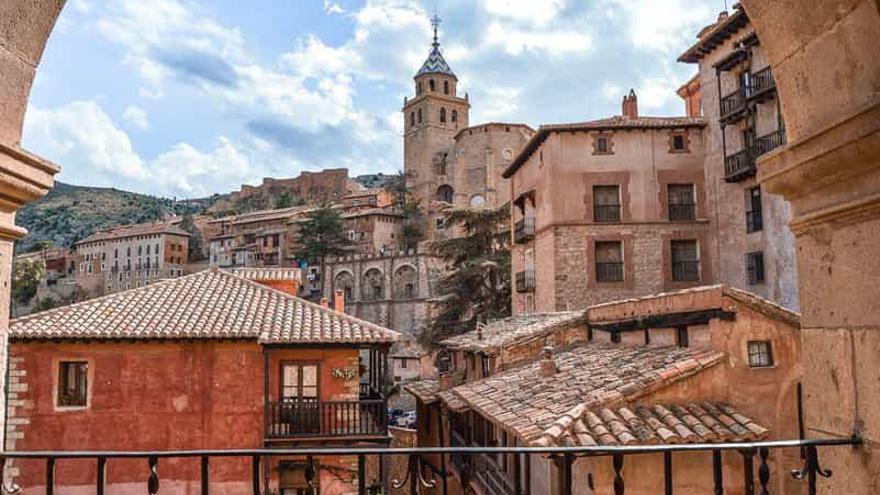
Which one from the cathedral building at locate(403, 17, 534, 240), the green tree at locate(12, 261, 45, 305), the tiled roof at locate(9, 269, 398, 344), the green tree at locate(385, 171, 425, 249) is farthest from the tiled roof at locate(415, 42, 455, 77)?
the tiled roof at locate(9, 269, 398, 344)

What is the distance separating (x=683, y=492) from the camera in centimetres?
881

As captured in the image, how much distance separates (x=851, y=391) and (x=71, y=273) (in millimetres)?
96214

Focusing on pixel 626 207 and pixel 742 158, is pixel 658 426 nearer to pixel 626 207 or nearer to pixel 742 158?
pixel 742 158

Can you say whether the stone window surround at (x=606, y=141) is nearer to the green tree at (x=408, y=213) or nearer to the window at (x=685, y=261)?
the window at (x=685, y=261)

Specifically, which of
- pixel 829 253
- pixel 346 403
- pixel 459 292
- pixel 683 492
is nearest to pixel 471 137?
pixel 459 292

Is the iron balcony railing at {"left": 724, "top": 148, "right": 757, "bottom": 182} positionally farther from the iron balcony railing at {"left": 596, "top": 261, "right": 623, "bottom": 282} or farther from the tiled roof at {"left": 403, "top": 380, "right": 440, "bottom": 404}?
the tiled roof at {"left": 403, "top": 380, "right": 440, "bottom": 404}

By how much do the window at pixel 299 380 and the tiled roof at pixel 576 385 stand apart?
11.2 ft

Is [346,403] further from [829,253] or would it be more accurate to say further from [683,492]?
[829,253]

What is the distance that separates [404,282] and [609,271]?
3523 cm

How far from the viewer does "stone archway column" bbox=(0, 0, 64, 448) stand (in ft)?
8.36

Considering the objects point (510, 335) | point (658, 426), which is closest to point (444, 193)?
point (510, 335)

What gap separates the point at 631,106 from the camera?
104 ft

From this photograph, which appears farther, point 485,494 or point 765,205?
point 765,205

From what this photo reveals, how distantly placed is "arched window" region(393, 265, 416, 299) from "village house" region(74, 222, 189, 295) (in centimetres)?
3257
